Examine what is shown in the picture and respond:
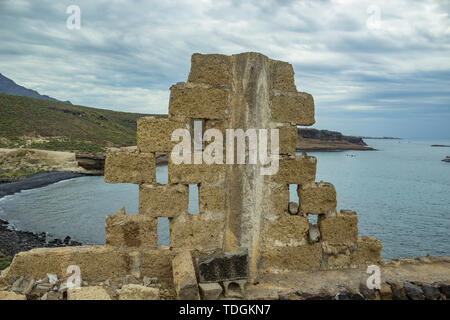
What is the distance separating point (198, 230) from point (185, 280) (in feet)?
2.84

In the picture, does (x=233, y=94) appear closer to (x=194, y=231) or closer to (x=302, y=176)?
(x=302, y=176)

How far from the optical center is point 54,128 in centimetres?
4541

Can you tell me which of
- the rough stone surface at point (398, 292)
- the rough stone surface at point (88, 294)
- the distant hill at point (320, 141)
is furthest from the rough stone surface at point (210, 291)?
the distant hill at point (320, 141)

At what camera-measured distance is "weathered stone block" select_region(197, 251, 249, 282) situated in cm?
337

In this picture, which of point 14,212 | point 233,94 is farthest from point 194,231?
point 14,212

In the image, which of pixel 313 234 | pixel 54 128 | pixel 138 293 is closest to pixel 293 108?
pixel 313 234

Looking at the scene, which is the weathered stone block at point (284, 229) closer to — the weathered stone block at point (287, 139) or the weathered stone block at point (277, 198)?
the weathered stone block at point (277, 198)

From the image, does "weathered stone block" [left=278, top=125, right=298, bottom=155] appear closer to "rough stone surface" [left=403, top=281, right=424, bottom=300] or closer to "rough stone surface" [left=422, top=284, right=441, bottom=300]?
"rough stone surface" [left=403, top=281, right=424, bottom=300]

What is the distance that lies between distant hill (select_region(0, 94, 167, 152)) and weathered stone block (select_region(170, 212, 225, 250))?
39384mm

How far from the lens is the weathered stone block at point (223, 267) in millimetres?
3373

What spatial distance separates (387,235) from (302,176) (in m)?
16.4

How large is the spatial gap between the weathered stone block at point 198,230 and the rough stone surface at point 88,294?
0.94 m

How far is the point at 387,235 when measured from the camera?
18.3m

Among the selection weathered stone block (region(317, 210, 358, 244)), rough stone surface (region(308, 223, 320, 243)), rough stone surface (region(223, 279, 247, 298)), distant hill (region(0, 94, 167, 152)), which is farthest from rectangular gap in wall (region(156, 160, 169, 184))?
rough stone surface (region(223, 279, 247, 298))
